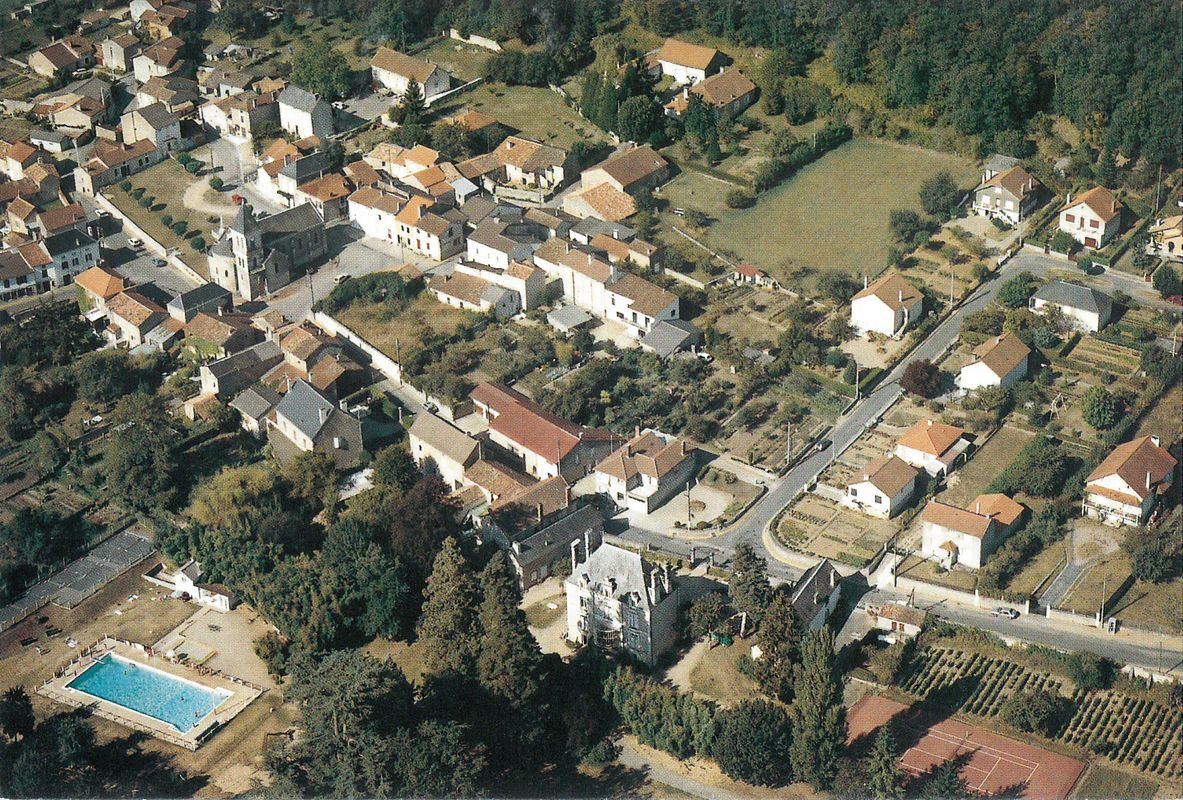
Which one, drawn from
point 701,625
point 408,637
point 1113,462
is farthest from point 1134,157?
point 408,637

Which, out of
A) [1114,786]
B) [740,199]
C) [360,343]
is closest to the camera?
[1114,786]

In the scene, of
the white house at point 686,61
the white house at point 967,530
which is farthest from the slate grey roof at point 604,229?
the white house at point 967,530

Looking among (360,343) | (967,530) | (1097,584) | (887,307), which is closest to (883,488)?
(967,530)

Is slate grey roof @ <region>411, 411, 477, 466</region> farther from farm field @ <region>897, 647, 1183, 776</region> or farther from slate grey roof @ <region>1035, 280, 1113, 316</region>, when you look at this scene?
slate grey roof @ <region>1035, 280, 1113, 316</region>

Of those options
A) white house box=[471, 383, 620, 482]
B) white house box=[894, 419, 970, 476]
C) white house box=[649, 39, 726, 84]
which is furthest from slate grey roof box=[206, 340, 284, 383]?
white house box=[649, 39, 726, 84]

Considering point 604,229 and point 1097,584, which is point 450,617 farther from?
point 604,229
